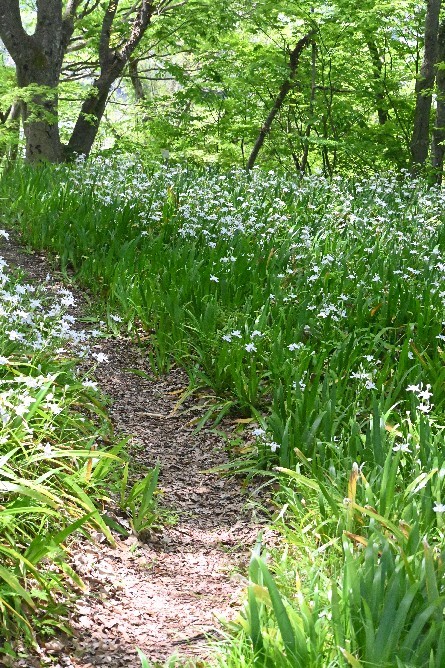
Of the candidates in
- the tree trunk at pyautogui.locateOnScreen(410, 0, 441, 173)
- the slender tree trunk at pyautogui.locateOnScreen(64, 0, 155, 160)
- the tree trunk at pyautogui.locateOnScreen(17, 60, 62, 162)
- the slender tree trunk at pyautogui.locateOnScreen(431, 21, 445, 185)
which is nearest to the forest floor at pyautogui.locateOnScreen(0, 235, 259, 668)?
the tree trunk at pyautogui.locateOnScreen(17, 60, 62, 162)

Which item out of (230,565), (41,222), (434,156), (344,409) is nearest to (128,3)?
(434,156)

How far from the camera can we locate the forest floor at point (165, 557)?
2.38 meters

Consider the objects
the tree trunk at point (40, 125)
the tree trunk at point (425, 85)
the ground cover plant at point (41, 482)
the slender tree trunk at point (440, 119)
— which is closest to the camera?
the ground cover plant at point (41, 482)

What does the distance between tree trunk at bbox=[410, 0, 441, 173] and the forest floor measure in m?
6.32

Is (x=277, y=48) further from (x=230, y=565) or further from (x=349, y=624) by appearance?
(x=349, y=624)

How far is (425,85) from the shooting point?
910 cm

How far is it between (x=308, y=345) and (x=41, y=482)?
6.85 feet

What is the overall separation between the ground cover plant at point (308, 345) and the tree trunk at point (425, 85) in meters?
1.49

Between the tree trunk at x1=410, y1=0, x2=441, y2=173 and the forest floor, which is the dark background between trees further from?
the forest floor

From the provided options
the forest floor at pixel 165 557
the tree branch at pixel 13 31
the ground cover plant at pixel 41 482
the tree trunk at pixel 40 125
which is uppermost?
the tree branch at pixel 13 31

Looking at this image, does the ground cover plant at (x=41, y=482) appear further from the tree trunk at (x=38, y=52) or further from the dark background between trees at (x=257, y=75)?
the tree trunk at (x=38, y=52)

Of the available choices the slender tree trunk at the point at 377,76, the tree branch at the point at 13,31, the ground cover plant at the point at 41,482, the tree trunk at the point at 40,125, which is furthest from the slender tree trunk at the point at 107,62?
the ground cover plant at the point at 41,482

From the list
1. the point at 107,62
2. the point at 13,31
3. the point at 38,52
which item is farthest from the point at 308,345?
the point at 107,62

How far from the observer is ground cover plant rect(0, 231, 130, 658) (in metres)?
2.31
